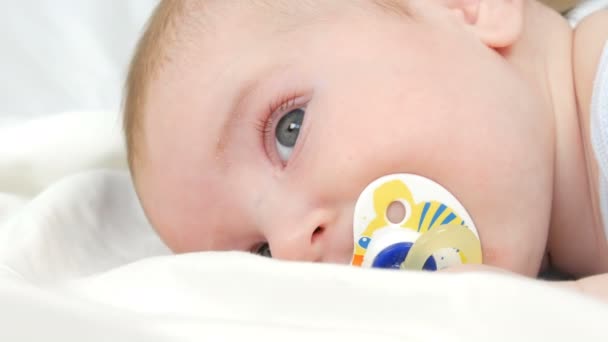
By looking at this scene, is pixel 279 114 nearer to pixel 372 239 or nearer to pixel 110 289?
pixel 372 239

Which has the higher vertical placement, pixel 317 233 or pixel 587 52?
pixel 587 52

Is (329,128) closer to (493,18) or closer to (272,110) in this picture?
(272,110)

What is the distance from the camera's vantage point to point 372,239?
0.83 meters

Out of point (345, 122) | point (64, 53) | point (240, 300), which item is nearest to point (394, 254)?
point (345, 122)

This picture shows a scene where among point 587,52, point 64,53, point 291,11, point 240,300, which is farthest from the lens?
point 64,53

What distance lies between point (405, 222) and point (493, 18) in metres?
0.32

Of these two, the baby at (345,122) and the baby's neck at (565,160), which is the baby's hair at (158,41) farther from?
the baby's neck at (565,160)

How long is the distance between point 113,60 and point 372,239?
0.96 m

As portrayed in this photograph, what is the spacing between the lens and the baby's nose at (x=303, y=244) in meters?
0.84

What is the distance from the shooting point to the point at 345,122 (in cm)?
87

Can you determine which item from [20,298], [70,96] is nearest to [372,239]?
[20,298]

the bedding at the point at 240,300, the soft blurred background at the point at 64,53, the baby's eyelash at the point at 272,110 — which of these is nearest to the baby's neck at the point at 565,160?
the baby's eyelash at the point at 272,110

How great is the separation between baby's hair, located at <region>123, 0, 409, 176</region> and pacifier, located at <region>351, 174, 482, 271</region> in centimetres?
24

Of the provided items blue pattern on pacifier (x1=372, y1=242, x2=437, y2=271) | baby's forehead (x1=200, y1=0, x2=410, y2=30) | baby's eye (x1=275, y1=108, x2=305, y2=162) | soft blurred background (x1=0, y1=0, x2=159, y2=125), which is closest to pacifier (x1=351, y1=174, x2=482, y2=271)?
blue pattern on pacifier (x1=372, y1=242, x2=437, y2=271)
